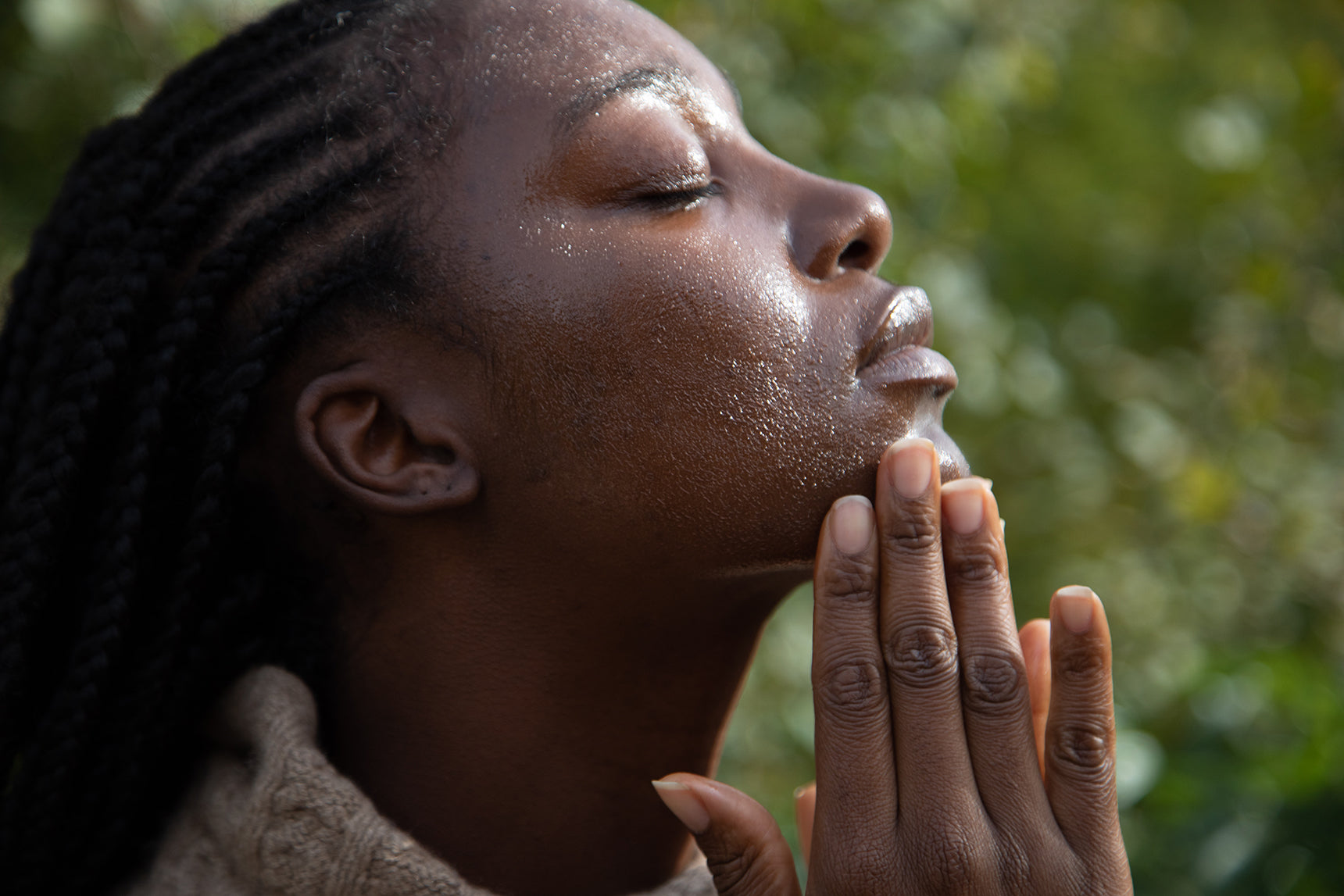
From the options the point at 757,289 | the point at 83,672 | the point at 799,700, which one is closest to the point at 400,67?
the point at 757,289

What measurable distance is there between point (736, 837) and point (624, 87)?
1.12 m

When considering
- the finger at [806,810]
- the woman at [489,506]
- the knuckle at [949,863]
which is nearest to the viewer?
the knuckle at [949,863]

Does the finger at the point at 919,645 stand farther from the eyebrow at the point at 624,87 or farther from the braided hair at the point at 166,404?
the braided hair at the point at 166,404

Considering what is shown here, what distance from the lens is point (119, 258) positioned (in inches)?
69.1

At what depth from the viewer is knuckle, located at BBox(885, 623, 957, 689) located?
1.56 m

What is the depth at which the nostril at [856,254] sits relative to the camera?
1.78 metres

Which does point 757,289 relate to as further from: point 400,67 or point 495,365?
point 400,67

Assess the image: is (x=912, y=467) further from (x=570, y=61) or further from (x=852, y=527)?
(x=570, y=61)

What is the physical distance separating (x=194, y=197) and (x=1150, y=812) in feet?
8.97

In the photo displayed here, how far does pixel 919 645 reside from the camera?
Result: 5.15ft

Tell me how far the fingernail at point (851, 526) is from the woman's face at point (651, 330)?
35 mm

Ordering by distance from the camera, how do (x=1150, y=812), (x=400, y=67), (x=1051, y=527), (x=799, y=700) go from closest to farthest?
(x=400, y=67)
(x=1150, y=812)
(x=799, y=700)
(x=1051, y=527)

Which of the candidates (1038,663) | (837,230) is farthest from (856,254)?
(1038,663)

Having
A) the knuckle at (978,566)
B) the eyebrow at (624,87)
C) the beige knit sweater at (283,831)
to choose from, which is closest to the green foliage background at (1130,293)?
the knuckle at (978,566)
